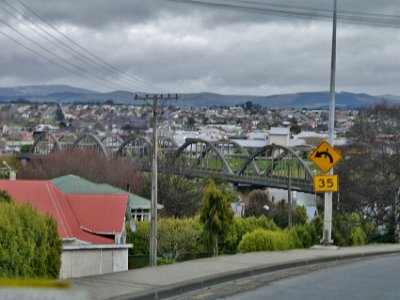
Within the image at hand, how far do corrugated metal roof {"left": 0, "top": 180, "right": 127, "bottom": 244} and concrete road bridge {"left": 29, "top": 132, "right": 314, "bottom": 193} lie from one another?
38291 millimetres

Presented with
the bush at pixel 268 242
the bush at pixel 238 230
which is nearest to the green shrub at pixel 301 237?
the bush at pixel 268 242

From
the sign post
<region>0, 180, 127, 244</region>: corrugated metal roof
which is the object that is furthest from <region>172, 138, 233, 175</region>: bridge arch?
the sign post

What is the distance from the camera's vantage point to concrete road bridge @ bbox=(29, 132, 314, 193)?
8731cm

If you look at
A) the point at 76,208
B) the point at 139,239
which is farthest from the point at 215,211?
the point at 139,239

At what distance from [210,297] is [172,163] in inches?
2528

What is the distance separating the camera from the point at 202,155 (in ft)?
369

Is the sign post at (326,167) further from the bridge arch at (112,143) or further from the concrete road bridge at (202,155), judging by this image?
the bridge arch at (112,143)

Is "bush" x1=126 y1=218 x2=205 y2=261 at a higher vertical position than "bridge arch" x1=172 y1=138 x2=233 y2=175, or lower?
lower

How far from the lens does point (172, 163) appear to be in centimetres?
7656

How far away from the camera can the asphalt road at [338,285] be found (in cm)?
1271

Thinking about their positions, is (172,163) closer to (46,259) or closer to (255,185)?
(255,185)

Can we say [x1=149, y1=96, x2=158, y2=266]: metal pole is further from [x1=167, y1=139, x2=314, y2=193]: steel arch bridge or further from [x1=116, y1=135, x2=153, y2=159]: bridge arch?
[x1=116, y1=135, x2=153, y2=159]: bridge arch

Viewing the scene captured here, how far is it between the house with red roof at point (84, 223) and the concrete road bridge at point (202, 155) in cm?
3854

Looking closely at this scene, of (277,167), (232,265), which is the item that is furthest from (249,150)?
(232,265)
